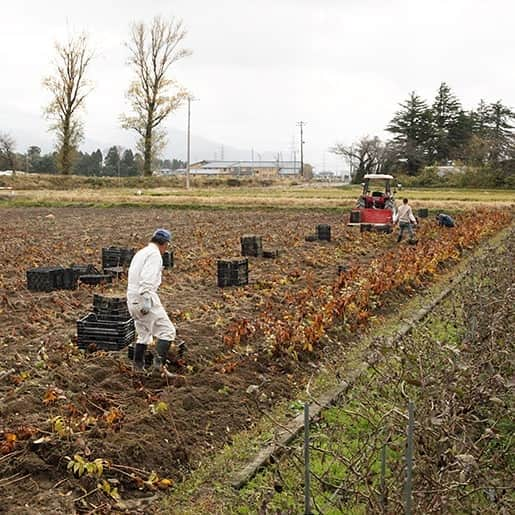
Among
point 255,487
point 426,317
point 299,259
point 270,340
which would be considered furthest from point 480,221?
point 255,487

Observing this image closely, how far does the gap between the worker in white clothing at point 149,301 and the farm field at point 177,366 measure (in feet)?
0.90

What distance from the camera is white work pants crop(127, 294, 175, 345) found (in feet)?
20.4

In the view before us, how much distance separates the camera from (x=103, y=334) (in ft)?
23.3

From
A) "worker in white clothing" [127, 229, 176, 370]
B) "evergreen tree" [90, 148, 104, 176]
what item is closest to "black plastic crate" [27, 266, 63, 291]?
"worker in white clothing" [127, 229, 176, 370]

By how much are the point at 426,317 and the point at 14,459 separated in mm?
5956

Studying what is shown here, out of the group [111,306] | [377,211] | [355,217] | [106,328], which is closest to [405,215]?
[377,211]

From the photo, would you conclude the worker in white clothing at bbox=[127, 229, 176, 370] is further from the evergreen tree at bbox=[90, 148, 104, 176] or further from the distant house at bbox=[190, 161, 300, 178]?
the distant house at bbox=[190, 161, 300, 178]

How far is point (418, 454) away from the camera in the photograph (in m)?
3.51

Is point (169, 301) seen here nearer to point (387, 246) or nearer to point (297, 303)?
point (297, 303)

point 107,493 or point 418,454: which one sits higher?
point 418,454

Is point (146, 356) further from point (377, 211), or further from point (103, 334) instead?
point (377, 211)

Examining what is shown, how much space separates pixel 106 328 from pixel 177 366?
40.1 inches

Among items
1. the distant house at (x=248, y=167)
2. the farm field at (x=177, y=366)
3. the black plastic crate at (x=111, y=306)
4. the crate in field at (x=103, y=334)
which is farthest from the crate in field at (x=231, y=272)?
the distant house at (x=248, y=167)

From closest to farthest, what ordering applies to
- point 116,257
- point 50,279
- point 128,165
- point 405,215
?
1. point 50,279
2. point 116,257
3. point 405,215
4. point 128,165
